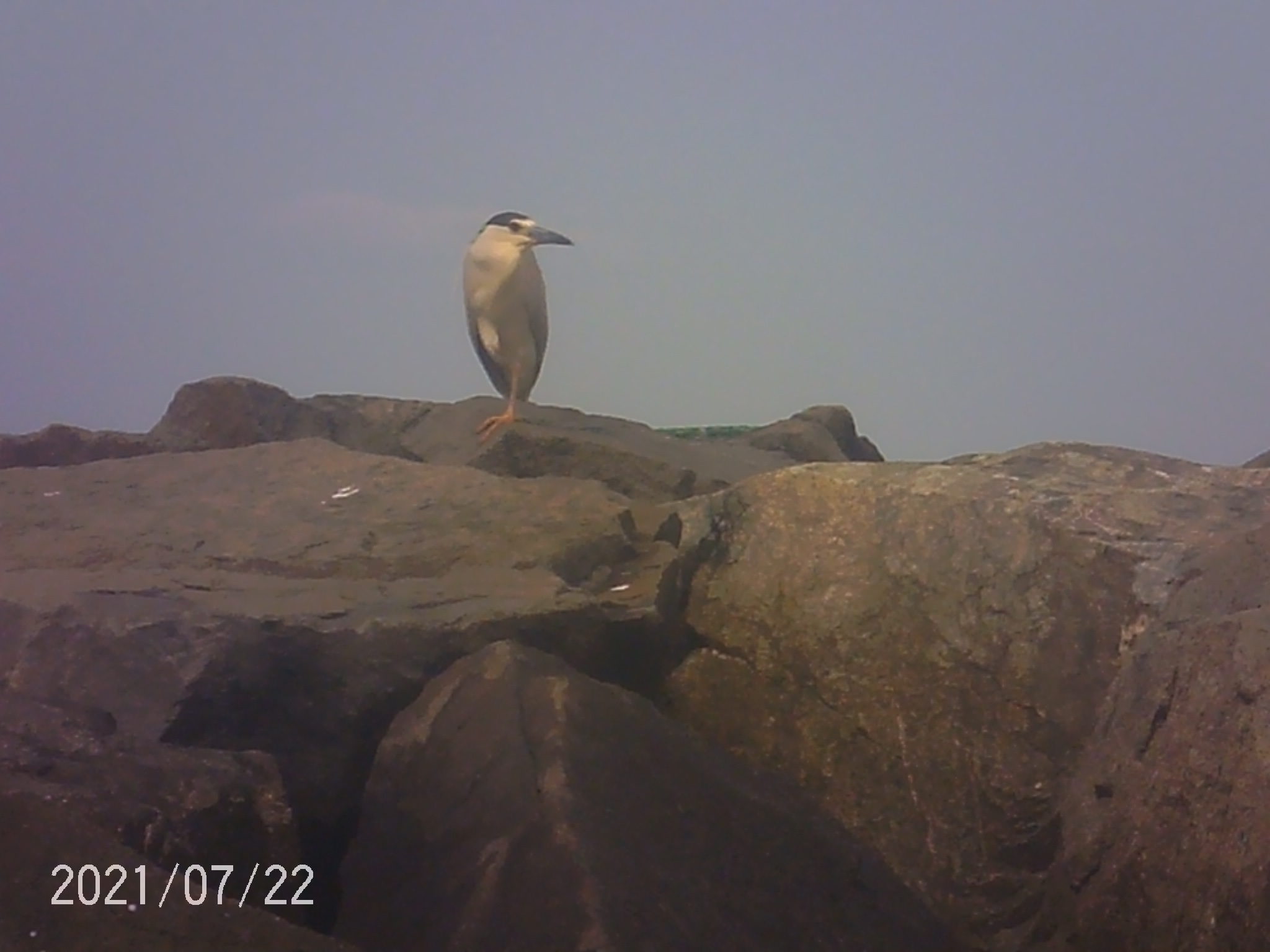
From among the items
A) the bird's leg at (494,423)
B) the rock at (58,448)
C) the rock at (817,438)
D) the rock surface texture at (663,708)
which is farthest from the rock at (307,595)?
the rock at (817,438)

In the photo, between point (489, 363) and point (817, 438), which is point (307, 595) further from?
point (817, 438)

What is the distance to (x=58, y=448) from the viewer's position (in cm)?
461

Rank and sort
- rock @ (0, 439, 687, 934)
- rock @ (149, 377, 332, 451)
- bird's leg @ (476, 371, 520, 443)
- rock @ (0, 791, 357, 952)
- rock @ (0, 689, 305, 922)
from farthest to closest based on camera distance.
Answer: rock @ (149, 377, 332, 451) < bird's leg @ (476, 371, 520, 443) < rock @ (0, 439, 687, 934) < rock @ (0, 689, 305, 922) < rock @ (0, 791, 357, 952)

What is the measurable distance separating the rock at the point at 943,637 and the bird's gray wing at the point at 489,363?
391 cm

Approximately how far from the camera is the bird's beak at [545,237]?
555 cm

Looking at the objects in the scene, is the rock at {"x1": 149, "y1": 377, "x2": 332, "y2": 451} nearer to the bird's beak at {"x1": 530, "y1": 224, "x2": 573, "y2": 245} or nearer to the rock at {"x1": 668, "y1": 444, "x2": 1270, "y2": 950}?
the bird's beak at {"x1": 530, "y1": 224, "x2": 573, "y2": 245}

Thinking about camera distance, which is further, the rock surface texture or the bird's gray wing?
the bird's gray wing

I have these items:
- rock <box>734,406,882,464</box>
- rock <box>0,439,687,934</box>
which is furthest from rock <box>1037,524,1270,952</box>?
rock <box>734,406,882,464</box>

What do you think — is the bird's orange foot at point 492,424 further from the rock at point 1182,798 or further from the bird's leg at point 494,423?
the rock at point 1182,798

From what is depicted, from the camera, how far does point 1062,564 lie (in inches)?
87.5

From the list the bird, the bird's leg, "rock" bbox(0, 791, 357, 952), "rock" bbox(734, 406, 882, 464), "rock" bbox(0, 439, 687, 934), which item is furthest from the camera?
"rock" bbox(734, 406, 882, 464)

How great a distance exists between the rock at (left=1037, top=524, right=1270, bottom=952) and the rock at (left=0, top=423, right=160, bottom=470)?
4.26 meters

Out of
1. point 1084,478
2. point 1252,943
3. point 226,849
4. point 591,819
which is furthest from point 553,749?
point 1084,478

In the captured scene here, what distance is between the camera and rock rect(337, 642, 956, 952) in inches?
54.4
